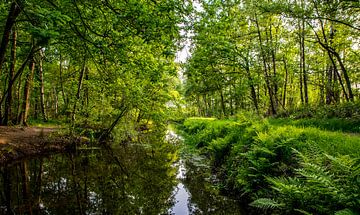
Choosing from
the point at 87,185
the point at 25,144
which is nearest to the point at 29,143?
the point at 25,144

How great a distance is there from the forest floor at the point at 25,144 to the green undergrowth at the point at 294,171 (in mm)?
8863

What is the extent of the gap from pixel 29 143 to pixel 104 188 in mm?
7259

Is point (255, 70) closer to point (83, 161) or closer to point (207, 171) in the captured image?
point (207, 171)

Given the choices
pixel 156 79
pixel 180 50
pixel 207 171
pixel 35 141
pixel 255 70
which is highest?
pixel 255 70

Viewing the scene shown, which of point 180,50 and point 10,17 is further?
point 10,17

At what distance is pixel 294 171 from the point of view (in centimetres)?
618

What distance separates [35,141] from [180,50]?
34.2 ft

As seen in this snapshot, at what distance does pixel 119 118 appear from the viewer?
1670cm

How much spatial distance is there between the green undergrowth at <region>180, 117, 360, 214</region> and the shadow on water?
94cm

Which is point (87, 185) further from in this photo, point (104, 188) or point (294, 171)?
point (294, 171)

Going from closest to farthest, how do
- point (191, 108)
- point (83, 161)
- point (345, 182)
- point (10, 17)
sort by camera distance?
point (345, 182), point (10, 17), point (83, 161), point (191, 108)

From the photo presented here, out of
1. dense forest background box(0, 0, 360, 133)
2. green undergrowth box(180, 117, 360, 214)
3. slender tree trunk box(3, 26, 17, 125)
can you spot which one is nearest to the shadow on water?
green undergrowth box(180, 117, 360, 214)

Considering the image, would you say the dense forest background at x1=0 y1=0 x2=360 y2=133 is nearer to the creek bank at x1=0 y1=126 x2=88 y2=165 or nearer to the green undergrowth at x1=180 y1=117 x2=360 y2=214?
the creek bank at x1=0 y1=126 x2=88 y2=165

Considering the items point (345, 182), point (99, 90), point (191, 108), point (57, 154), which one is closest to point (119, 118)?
point (99, 90)
